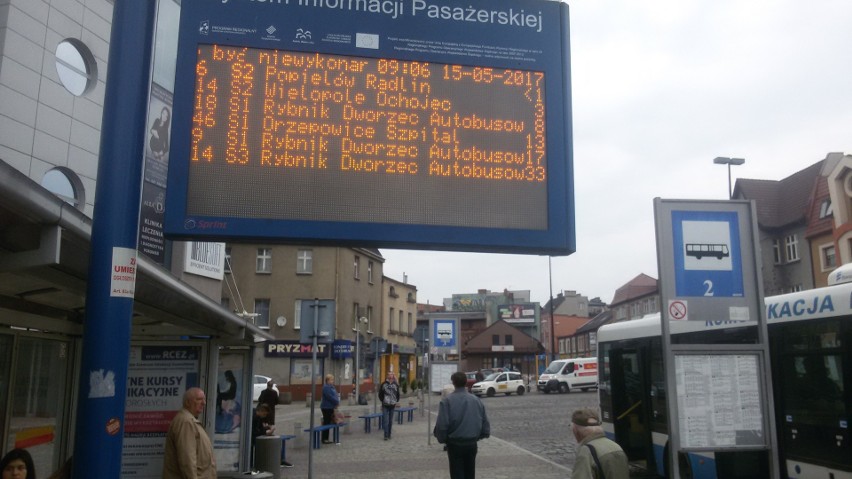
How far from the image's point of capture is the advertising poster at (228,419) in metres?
13.5

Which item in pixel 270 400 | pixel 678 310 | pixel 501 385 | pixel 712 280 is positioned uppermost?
pixel 712 280

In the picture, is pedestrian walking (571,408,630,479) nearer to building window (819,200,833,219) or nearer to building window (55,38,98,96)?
building window (55,38,98,96)

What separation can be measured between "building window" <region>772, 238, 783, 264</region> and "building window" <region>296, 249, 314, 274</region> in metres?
28.4

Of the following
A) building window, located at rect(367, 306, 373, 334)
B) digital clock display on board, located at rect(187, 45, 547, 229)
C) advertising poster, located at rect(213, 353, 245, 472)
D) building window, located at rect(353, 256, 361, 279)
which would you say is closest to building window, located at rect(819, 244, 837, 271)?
building window, located at rect(353, 256, 361, 279)

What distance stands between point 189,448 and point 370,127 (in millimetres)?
3362

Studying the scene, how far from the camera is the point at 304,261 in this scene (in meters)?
46.2

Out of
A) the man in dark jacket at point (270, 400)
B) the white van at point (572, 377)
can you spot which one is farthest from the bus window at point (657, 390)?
the white van at point (572, 377)

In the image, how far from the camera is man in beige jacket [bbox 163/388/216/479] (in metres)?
7.04

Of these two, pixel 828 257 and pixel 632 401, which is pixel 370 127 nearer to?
pixel 632 401

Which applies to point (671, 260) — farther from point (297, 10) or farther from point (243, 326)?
point (243, 326)

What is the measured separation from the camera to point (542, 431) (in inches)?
941

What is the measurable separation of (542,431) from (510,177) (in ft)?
58.2

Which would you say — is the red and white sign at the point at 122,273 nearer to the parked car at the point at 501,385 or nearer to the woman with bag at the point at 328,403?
the woman with bag at the point at 328,403

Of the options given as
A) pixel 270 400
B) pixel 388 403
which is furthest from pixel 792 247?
pixel 270 400
